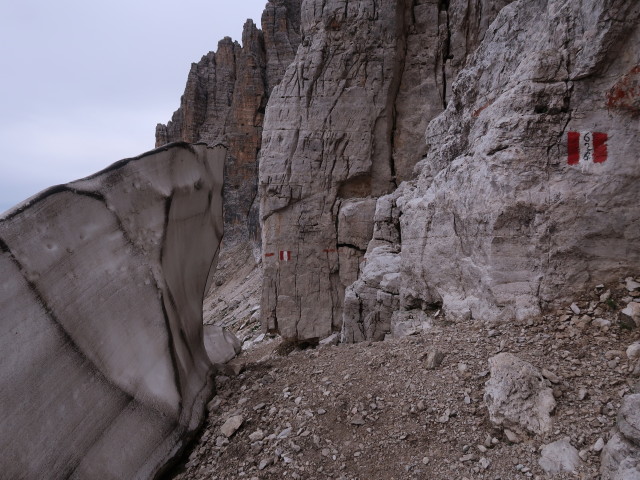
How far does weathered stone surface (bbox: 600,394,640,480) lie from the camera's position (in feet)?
6.47

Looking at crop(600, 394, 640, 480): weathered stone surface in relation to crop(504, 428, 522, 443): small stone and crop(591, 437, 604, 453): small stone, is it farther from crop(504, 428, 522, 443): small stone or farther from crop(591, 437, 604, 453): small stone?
crop(504, 428, 522, 443): small stone

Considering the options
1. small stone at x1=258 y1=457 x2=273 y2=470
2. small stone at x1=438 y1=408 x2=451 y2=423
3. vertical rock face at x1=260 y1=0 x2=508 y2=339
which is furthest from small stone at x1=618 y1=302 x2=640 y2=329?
vertical rock face at x1=260 y1=0 x2=508 y2=339

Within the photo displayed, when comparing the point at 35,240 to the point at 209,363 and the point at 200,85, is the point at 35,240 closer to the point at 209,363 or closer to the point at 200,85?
the point at 209,363

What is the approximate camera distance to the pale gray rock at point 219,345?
182 inches

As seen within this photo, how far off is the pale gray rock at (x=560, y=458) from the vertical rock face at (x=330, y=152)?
9548 mm

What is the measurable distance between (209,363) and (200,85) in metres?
42.2

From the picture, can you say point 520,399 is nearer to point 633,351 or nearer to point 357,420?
point 633,351

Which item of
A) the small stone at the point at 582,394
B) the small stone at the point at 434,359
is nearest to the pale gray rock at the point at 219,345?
the small stone at the point at 434,359

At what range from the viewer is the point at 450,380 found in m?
3.15

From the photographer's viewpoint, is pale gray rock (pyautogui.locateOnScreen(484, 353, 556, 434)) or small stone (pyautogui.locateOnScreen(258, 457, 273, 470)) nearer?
pale gray rock (pyautogui.locateOnScreen(484, 353, 556, 434))

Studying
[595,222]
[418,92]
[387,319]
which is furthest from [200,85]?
[595,222]

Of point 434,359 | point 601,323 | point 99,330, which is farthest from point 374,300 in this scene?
point 99,330

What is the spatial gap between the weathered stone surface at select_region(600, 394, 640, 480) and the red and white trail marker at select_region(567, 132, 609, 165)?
218 cm

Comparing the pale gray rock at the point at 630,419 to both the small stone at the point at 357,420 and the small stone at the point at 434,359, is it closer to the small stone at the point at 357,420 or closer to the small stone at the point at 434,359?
the small stone at the point at 434,359
